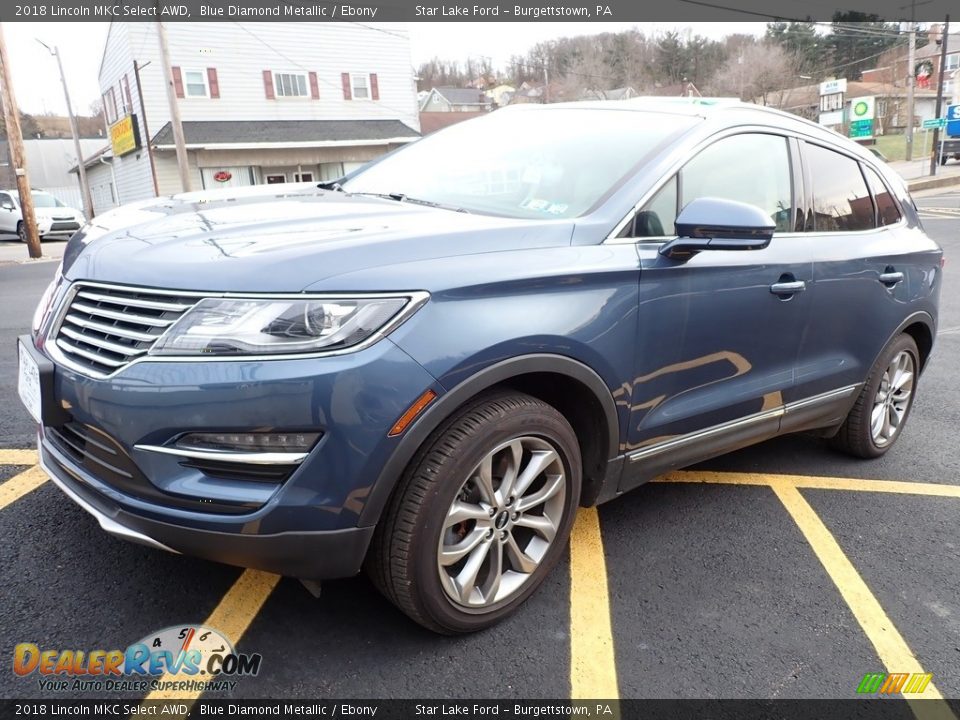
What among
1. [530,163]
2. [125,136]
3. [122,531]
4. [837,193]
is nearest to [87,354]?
[122,531]

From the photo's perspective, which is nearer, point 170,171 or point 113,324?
point 113,324

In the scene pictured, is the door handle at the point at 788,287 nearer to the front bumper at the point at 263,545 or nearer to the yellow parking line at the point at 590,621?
the yellow parking line at the point at 590,621

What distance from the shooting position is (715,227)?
2393 mm

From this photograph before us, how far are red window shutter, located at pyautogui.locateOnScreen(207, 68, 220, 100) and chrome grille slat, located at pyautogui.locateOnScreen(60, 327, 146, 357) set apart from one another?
27465 mm

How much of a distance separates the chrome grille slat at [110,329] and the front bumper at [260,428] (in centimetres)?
9

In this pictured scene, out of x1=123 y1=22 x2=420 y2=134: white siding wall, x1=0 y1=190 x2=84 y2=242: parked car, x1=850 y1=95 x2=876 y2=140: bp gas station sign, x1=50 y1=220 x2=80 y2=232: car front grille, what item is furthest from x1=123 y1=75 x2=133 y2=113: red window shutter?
x1=850 y1=95 x2=876 y2=140: bp gas station sign

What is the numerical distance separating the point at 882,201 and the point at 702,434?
193cm

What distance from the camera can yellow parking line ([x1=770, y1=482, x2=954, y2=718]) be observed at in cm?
220

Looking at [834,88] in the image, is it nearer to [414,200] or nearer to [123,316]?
[414,200]

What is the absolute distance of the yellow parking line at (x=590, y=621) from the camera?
2.15 metres

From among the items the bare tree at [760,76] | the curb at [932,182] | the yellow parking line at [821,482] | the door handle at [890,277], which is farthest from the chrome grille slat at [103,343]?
the bare tree at [760,76]

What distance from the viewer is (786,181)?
3.16 m

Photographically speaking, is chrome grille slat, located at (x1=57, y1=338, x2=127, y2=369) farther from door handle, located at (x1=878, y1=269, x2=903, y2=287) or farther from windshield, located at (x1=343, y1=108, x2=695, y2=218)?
door handle, located at (x1=878, y1=269, x2=903, y2=287)

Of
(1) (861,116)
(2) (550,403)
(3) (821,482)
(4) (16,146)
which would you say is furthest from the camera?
(1) (861,116)
